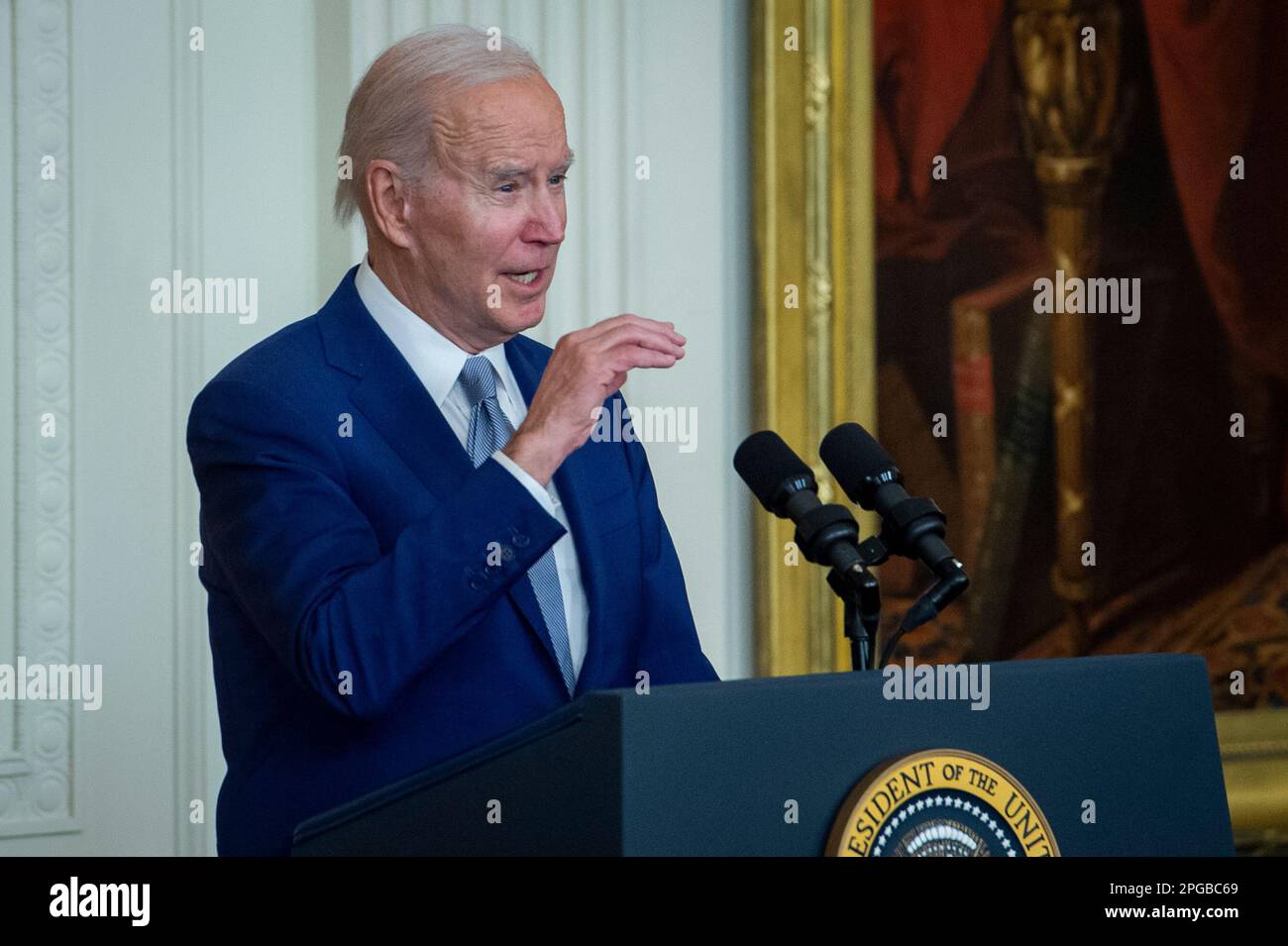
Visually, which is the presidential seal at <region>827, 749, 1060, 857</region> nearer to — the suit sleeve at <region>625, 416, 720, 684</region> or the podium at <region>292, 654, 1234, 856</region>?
the podium at <region>292, 654, 1234, 856</region>

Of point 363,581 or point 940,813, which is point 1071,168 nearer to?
point 363,581

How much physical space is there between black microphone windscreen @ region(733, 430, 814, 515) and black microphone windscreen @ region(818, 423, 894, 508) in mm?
39

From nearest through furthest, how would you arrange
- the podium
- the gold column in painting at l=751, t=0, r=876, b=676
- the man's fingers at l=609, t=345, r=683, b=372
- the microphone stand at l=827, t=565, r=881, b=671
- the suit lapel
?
the podium → the microphone stand at l=827, t=565, r=881, b=671 → the man's fingers at l=609, t=345, r=683, b=372 → the suit lapel → the gold column in painting at l=751, t=0, r=876, b=676

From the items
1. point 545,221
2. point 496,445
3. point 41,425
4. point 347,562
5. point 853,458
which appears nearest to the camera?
point 853,458

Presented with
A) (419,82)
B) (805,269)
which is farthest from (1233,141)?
(419,82)

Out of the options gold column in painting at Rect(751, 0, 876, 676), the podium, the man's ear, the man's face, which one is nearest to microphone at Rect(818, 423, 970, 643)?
the podium

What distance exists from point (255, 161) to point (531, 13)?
0.77 m

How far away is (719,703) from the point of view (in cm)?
146

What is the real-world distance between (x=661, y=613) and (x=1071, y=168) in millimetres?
2325

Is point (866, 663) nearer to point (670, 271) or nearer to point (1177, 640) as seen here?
point (670, 271)

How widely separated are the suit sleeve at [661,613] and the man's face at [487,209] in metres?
0.34

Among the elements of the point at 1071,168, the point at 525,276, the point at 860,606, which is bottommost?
the point at 860,606

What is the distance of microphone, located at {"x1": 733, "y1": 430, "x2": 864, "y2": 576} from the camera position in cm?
183

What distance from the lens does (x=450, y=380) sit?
8.13 ft
